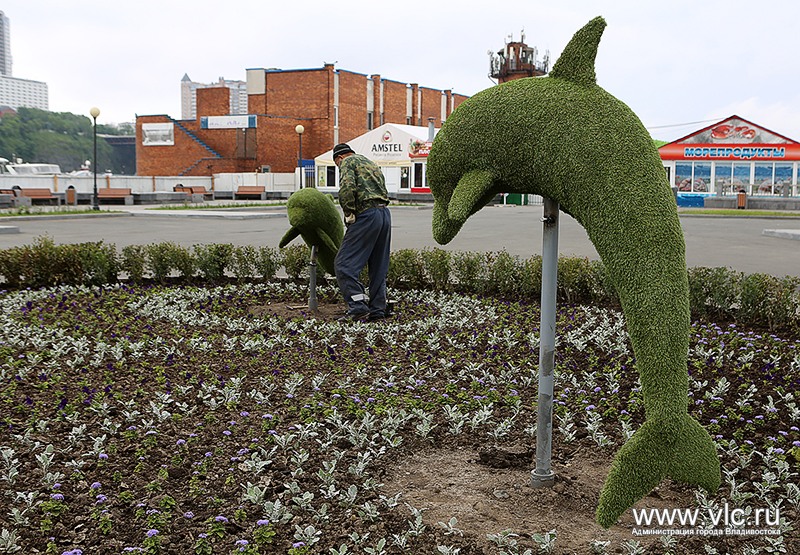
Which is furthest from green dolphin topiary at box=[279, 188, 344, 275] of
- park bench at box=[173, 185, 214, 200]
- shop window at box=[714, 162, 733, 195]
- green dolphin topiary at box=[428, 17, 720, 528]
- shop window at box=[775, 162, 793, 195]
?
park bench at box=[173, 185, 214, 200]

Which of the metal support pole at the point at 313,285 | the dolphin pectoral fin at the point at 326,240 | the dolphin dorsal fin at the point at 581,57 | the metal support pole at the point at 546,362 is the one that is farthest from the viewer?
the dolphin pectoral fin at the point at 326,240

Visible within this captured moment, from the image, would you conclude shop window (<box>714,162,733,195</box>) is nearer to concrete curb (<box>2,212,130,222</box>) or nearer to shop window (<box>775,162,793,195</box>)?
shop window (<box>775,162,793,195</box>)

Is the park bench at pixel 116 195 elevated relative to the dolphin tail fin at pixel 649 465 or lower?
elevated

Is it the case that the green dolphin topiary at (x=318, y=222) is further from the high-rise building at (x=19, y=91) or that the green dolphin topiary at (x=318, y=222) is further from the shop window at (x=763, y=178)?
the high-rise building at (x=19, y=91)

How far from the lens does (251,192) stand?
1758 inches

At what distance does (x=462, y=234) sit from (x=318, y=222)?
37.7 ft

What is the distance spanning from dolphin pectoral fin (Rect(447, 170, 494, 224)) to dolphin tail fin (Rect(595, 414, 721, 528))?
4.04 ft

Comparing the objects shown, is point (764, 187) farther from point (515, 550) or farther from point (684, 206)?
point (515, 550)

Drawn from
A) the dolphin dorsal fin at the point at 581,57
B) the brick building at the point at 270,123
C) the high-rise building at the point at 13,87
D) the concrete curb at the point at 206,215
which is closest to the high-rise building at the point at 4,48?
the high-rise building at the point at 13,87

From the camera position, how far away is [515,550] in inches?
125

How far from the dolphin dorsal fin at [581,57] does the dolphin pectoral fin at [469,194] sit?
22.6 inches

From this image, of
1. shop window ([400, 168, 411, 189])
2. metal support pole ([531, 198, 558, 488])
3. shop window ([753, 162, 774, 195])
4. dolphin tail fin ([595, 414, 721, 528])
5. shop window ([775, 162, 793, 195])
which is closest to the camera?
dolphin tail fin ([595, 414, 721, 528])

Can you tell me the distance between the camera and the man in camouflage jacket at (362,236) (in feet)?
24.3

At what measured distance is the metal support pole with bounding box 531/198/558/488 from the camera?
12.2 ft
